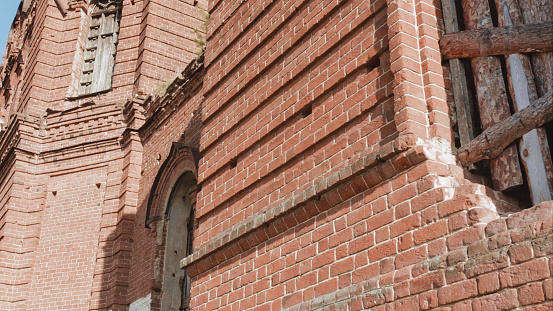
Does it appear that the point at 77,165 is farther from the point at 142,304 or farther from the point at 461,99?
the point at 461,99

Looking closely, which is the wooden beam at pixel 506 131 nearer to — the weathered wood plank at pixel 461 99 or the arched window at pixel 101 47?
the weathered wood plank at pixel 461 99

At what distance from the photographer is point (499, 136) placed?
394 cm

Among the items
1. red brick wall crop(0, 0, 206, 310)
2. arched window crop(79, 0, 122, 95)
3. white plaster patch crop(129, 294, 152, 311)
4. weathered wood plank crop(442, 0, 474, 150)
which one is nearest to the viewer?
weathered wood plank crop(442, 0, 474, 150)

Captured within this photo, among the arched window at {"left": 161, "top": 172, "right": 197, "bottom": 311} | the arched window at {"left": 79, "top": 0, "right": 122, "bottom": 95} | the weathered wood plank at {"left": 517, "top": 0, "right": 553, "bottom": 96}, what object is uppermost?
the arched window at {"left": 79, "top": 0, "right": 122, "bottom": 95}

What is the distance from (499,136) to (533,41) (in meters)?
0.62

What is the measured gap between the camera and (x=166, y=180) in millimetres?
11406

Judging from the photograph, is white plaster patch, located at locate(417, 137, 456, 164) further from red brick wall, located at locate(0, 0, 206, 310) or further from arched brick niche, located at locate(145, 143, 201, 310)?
red brick wall, located at locate(0, 0, 206, 310)

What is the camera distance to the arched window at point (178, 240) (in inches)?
417

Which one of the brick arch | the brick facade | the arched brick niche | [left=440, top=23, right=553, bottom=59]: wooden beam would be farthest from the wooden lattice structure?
the brick arch

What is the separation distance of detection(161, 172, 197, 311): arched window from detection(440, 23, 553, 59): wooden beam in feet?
22.0

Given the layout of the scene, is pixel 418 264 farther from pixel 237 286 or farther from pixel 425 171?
pixel 237 286

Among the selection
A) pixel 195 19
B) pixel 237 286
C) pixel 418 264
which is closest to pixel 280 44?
pixel 237 286

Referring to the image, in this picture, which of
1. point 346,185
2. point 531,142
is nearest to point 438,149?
point 531,142

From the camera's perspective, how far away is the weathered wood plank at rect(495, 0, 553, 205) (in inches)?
147
